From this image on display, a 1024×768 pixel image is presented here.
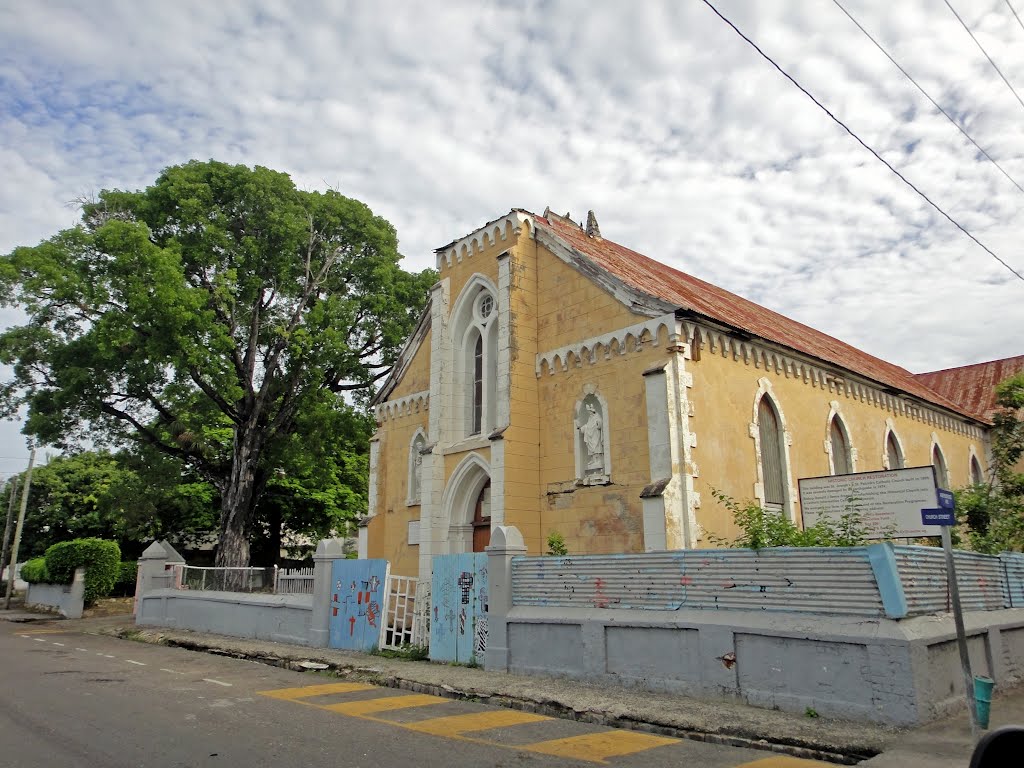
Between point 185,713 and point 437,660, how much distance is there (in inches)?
193

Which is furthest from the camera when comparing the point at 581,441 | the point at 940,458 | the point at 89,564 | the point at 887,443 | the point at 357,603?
the point at 89,564

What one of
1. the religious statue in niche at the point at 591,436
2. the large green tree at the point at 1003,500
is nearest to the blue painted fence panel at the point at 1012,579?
the large green tree at the point at 1003,500

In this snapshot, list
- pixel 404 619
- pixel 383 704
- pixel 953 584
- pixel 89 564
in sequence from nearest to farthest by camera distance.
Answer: pixel 953 584, pixel 383 704, pixel 404 619, pixel 89 564

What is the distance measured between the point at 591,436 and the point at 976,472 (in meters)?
20.1

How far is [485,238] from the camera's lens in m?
18.5

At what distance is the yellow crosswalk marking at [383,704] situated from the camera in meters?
8.98

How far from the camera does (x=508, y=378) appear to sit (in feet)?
53.8

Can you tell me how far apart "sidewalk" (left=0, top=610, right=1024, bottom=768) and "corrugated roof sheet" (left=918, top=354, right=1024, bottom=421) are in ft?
83.8

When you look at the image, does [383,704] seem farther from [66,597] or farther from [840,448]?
[66,597]

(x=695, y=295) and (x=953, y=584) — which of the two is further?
(x=695, y=295)

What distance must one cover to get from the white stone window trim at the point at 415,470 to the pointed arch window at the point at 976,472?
67.6 ft

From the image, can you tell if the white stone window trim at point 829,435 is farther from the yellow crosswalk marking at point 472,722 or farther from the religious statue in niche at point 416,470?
the yellow crosswalk marking at point 472,722

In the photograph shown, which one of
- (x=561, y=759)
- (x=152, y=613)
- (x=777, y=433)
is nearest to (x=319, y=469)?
(x=152, y=613)

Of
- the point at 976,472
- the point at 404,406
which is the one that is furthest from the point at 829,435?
the point at 976,472
